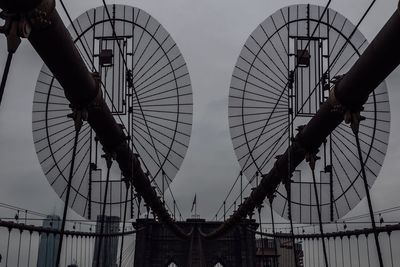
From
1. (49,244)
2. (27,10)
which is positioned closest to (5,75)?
(27,10)

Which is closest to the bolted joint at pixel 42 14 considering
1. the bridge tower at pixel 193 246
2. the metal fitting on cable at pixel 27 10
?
the metal fitting on cable at pixel 27 10

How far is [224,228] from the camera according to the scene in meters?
43.3

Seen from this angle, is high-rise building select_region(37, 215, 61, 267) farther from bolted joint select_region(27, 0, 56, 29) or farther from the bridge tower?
the bridge tower

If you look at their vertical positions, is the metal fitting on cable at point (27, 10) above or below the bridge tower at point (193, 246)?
below

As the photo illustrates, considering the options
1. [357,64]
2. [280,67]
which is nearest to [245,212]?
[280,67]

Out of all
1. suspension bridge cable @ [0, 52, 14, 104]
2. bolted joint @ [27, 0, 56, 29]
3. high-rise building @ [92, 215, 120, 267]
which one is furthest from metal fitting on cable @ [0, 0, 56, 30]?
high-rise building @ [92, 215, 120, 267]

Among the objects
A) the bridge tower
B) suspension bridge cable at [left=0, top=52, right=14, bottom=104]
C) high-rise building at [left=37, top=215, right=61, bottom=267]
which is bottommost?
suspension bridge cable at [left=0, top=52, right=14, bottom=104]

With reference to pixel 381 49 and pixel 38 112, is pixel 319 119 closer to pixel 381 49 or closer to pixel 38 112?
pixel 381 49

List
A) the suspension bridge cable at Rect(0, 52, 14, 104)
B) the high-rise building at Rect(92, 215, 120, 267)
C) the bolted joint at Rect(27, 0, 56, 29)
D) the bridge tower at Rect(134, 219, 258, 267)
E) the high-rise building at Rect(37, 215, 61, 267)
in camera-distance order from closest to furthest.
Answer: the suspension bridge cable at Rect(0, 52, 14, 104), the bolted joint at Rect(27, 0, 56, 29), the high-rise building at Rect(92, 215, 120, 267), the high-rise building at Rect(37, 215, 61, 267), the bridge tower at Rect(134, 219, 258, 267)

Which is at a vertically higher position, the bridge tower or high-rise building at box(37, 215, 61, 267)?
the bridge tower

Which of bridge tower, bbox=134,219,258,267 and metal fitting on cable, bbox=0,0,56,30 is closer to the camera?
metal fitting on cable, bbox=0,0,56,30

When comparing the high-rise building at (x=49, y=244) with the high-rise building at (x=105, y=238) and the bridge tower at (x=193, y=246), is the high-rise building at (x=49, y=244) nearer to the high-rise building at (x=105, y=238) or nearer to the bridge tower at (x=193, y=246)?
the high-rise building at (x=105, y=238)

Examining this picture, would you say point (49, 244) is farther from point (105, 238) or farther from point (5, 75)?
point (5, 75)

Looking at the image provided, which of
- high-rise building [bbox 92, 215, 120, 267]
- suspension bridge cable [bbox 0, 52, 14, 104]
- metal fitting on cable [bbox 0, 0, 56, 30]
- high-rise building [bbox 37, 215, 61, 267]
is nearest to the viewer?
suspension bridge cable [bbox 0, 52, 14, 104]
